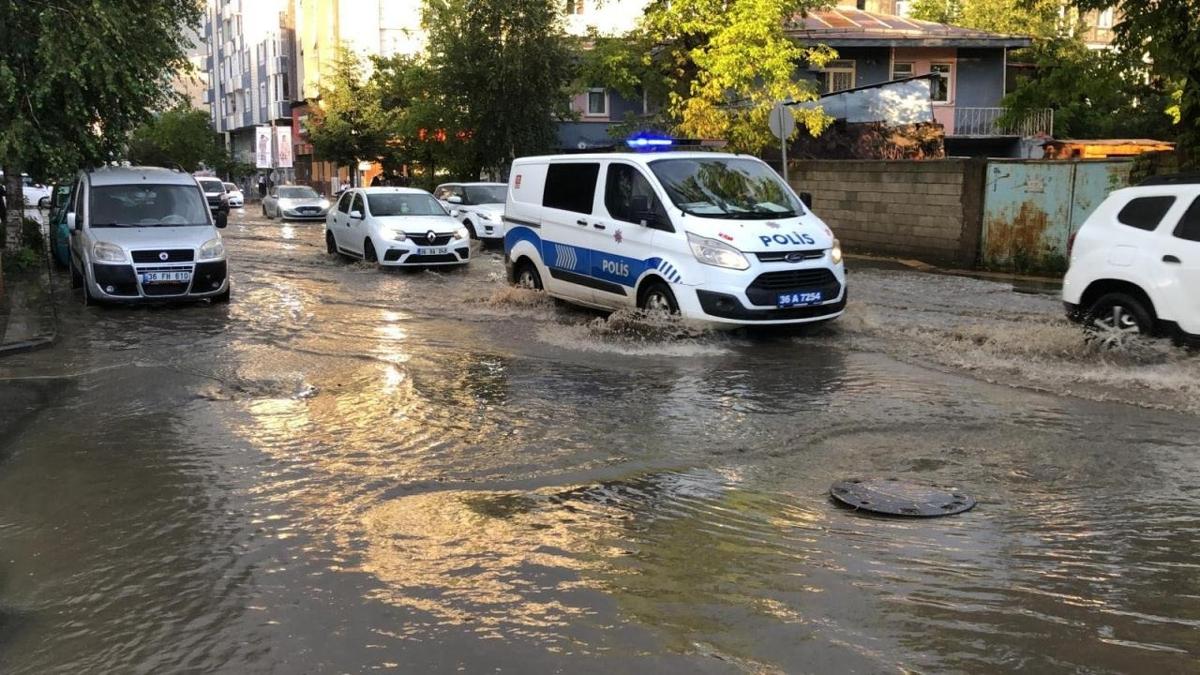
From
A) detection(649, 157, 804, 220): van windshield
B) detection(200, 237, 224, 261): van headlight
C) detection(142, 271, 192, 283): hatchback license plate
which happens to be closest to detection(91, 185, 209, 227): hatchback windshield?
detection(200, 237, 224, 261): van headlight

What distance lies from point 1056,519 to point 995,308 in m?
8.77

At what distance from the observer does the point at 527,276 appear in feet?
44.3

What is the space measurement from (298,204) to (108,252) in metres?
25.0

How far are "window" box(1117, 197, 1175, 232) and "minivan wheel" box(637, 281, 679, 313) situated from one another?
423 centimetres

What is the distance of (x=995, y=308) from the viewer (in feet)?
44.2

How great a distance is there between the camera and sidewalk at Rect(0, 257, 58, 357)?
10.7 meters

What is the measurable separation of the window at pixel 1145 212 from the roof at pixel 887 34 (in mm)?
24818

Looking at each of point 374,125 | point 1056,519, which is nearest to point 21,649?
point 1056,519

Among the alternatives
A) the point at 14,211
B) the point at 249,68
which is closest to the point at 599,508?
the point at 14,211

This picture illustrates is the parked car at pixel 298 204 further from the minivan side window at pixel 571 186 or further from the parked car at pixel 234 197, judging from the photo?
the minivan side window at pixel 571 186

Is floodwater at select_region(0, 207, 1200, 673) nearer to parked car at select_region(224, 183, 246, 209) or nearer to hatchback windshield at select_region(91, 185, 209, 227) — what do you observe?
hatchback windshield at select_region(91, 185, 209, 227)

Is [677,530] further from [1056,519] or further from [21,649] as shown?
[21,649]

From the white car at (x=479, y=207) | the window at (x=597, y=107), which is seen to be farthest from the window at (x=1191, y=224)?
the window at (x=597, y=107)

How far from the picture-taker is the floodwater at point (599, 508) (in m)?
3.97
